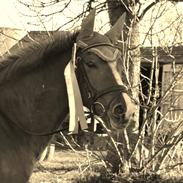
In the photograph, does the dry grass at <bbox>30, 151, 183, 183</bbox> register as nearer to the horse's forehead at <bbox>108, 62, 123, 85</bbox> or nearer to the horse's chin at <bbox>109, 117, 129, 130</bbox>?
the horse's chin at <bbox>109, 117, 129, 130</bbox>

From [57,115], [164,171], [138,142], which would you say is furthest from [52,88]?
[164,171]

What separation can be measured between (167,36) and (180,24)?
677mm

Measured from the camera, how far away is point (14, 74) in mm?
3926

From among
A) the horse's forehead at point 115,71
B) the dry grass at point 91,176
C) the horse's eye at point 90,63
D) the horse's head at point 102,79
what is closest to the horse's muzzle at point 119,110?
the horse's head at point 102,79

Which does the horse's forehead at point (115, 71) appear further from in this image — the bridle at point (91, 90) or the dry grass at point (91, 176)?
the dry grass at point (91, 176)

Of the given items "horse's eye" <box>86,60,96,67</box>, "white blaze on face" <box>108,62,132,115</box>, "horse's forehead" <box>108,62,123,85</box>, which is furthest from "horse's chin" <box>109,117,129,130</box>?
"horse's eye" <box>86,60,96,67</box>

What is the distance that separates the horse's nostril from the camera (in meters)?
3.67

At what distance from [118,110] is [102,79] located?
0.86 ft

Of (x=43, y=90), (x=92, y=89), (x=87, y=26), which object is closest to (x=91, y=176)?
(x=43, y=90)

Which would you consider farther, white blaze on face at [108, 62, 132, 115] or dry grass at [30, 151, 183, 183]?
dry grass at [30, 151, 183, 183]

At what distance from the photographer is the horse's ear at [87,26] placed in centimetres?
376

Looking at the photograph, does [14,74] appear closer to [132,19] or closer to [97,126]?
[97,126]

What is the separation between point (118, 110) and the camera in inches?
145

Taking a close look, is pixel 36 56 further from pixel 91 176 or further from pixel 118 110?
pixel 91 176
